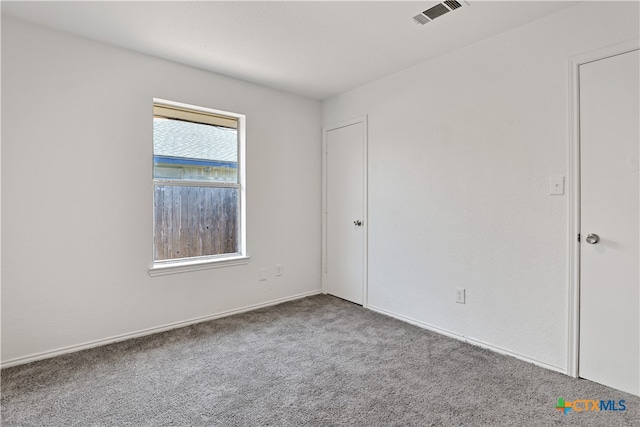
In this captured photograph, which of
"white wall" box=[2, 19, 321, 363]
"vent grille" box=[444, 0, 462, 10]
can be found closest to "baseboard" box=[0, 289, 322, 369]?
"white wall" box=[2, 19, 321, 363]

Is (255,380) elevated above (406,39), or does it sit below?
below

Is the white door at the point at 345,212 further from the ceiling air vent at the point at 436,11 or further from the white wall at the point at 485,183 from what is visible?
the ceiling air vent at the point at 436,11

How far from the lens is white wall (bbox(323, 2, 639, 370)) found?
7.09 feet

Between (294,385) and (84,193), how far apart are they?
84.3 inches

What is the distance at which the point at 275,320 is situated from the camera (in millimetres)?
3150

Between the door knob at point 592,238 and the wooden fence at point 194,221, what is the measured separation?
2.99 metres

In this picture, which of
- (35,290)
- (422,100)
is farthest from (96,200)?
(422,100)

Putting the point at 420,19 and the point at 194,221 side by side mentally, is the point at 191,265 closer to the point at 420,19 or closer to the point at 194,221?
the point at 194,221

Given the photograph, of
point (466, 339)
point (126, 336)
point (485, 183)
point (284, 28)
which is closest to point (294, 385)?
point (466, 339)

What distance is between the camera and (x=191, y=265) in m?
3.04

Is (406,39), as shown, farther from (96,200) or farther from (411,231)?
(96,200)

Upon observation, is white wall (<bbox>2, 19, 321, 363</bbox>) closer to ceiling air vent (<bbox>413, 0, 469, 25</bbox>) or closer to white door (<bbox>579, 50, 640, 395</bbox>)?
ceiling air vent (<bbox>413, 0, 469, 25</bbox>)

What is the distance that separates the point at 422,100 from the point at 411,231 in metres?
1.22

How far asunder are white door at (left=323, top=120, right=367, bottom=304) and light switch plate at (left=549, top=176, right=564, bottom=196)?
1720 millimetres
